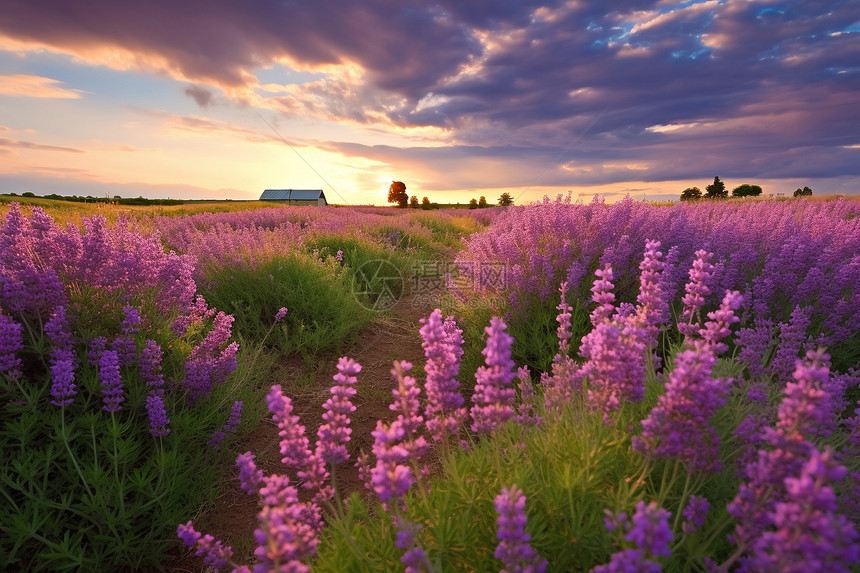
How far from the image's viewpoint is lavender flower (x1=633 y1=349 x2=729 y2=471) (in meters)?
1.27

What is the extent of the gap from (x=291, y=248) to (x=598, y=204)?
4.77 metres

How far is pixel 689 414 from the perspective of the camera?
1.34m

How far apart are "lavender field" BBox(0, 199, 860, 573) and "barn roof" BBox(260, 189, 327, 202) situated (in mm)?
62878

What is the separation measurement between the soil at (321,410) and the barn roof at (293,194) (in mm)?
61190

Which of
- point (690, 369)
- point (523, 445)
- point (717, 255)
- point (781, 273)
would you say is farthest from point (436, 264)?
point (690, 369)

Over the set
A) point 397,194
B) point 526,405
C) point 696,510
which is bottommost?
point 526,405

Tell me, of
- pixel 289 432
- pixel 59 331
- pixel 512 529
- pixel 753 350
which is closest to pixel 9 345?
pixel 59 331

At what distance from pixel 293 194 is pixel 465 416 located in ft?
243

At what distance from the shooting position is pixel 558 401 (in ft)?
7.99

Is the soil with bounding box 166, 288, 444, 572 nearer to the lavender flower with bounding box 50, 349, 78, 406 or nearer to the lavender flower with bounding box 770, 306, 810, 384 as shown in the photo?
the lavender flower with bounding box 50, 349, 78, 406

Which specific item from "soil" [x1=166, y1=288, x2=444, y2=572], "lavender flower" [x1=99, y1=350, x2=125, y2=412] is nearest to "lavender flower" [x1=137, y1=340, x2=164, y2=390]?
"lavender flower" [x1=99, y1=350, x2=125, y2=412]

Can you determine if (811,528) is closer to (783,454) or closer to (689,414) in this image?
(783,454)

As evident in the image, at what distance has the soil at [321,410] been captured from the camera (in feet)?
9.17

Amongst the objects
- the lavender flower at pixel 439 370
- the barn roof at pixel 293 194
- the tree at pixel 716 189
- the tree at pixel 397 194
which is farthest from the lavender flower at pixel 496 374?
the barn roof at pixel 293 194
